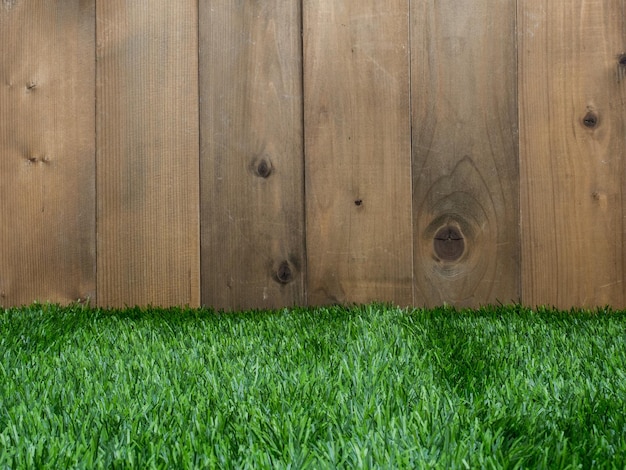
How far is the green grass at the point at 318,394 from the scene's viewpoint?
576 mm

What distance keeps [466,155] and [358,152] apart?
0.85 feet

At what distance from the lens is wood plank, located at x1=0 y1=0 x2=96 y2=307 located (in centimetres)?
158

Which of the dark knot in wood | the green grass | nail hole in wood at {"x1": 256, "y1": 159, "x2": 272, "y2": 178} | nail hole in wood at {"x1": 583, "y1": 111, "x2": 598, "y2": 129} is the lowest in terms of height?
the green grass

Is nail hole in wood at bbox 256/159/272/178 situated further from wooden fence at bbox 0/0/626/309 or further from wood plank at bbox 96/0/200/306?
wood plank at bbox 96/0/200/306

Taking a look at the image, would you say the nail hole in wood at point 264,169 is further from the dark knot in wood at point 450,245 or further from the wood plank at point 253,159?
the dark knot in wood at point 450,245

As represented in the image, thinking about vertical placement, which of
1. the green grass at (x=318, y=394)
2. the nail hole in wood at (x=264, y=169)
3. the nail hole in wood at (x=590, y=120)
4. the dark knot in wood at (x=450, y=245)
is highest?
the nail hole in wood at (x=590, y=120)

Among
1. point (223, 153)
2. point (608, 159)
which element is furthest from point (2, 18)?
point (608, 159)

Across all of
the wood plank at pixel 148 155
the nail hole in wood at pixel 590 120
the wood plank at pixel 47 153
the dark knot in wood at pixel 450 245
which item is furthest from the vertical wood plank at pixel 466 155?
the wood plank at pixel 47 153

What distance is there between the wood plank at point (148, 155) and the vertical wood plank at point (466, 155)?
564 mm

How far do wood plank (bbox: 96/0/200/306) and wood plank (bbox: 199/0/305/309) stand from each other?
0.04m

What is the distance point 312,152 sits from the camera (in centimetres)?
152

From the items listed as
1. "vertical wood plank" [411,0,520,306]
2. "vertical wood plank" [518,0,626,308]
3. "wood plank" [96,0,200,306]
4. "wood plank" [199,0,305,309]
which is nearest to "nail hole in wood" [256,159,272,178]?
"wood plank" [199,0,305,309]

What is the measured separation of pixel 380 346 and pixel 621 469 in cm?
47

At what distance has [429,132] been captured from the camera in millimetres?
1492
